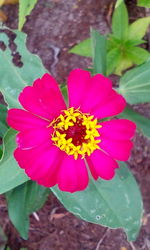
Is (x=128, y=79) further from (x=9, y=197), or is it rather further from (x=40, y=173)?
(x=9, y=197)

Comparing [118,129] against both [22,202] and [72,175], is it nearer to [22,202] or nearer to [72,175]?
[72,175]

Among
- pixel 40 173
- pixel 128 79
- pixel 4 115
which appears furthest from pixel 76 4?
pixel 40 173

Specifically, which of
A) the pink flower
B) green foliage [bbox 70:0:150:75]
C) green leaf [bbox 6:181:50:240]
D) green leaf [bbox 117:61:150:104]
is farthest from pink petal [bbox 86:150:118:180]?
green foliage [bbox 70:0:150:75]

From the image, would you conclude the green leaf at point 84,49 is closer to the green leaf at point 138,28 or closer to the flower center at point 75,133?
the green leaf at point 138,28

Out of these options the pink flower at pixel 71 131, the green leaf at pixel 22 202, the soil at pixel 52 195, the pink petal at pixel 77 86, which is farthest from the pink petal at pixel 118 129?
the soil at pixel 52 195

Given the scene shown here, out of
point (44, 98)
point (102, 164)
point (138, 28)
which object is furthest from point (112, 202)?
point (138, 28)

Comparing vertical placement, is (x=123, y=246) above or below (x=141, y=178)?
below
